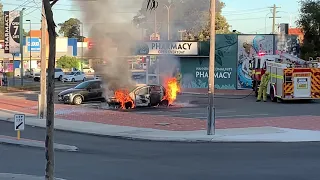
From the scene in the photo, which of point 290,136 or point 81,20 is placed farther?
point 81,20

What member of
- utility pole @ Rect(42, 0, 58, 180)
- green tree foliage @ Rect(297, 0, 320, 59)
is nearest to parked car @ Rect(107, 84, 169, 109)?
utility pole @ Rect(42, 0, 58, 180)

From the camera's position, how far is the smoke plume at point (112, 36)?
80.0ft

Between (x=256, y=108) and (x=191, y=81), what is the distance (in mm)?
19481

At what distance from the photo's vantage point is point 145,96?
28.0 m

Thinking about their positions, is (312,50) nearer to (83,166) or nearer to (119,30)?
(119,30)

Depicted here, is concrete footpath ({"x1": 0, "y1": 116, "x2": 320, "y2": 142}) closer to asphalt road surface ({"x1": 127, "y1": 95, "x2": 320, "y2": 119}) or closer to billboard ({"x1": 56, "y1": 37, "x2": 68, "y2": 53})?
asphalt road surface ({"x1": 127, "y1": 95, "x2": 320, "y2": 119})

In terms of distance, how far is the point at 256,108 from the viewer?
28125 mm

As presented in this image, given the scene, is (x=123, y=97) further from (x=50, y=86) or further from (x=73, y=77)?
(x=73, y=77)

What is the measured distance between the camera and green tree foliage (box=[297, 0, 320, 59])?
48250 millimetres

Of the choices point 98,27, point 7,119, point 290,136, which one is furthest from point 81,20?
point 290,136

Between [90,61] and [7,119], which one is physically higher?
[90,61]

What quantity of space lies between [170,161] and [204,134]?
5.44 meters

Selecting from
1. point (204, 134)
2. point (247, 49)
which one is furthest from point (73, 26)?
point (204, 134)

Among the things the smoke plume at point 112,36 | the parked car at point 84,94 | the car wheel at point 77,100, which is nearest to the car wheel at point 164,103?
the smoke plume at point 112,36
